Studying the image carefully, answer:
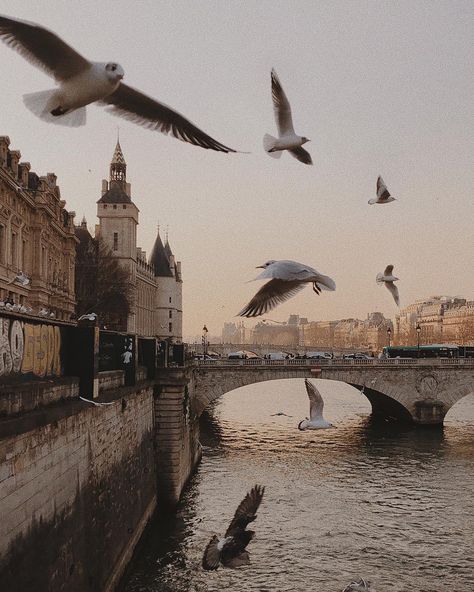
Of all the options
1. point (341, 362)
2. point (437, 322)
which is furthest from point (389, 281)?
point (437, 322)

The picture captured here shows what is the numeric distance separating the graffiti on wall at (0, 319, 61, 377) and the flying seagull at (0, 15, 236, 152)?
5968 mm

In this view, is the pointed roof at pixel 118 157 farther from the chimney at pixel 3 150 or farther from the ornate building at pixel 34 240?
the chimney at pixel 3 150

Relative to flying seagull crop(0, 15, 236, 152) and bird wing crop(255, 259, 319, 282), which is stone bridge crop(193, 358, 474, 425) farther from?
flying seagull crop(0, 15, 236, 152)

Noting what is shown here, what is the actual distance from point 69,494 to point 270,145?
28.5 feet

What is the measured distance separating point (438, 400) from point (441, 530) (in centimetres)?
2612

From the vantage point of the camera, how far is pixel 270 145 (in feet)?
16.5

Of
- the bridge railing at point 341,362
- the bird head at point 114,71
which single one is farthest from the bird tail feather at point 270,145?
the bridge railing at point 341,362

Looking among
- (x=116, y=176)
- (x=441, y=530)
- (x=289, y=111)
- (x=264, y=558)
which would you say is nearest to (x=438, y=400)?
(x=441, y=530)

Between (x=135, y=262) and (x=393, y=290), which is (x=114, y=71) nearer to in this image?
(x=393, y=290)

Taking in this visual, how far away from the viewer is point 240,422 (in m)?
48.0

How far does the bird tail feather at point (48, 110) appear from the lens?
405 centimetres

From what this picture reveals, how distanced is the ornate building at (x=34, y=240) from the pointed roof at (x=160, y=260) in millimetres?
53857

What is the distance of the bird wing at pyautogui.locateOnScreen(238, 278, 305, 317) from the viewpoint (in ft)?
15.4

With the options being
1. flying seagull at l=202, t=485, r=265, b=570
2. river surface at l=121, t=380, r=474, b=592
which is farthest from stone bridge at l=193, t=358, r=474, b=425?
flying seagull at l=202, t=485, r=265, b=570
